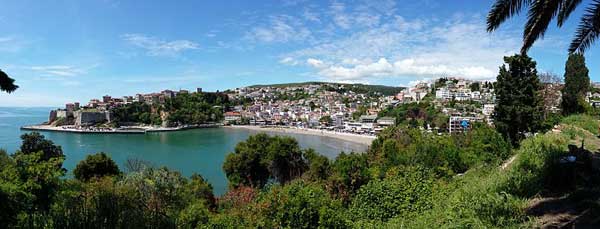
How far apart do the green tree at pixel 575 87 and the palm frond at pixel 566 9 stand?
14868 millimetres

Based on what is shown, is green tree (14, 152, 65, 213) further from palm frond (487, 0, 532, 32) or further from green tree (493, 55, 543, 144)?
green tree (493, 55, 543, 144)

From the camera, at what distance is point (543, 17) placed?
3.35m

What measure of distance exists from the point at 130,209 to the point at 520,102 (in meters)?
12.3

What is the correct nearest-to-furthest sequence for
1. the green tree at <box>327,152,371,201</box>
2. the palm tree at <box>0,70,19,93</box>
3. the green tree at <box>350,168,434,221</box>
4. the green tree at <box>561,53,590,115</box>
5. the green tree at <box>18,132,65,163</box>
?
the palm tree at <box>0,70,19,93</box> < the green tree at <box>350,168,434,221</box> < the green tree at <box>327,152,371,201</box> < the green tree at <box>561,53,590,115</box> < the green tree at <box>18,132,65,163</box>

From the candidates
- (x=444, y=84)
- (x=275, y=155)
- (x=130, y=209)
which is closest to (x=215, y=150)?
(x=275, y=155)

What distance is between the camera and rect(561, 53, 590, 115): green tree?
15.3 meters

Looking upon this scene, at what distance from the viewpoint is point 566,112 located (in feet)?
52.0

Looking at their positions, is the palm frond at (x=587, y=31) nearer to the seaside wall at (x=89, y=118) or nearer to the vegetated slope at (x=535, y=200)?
the vegetated slope at (x=535, y=200)

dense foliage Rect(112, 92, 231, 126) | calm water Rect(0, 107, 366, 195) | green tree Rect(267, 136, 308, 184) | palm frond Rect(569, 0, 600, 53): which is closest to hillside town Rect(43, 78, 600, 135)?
dense foliage Rect(112, 92, 231, 126)

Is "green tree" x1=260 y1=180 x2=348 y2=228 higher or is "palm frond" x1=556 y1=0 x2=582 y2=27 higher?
"palm frond" x1=556 y1=0 x2=582 y2=27

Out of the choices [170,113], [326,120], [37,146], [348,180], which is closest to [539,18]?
[348,180]

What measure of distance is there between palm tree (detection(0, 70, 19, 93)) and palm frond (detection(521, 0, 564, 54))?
15.5ft

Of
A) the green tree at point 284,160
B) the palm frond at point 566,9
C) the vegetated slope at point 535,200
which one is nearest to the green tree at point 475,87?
the green tree at point 284,160

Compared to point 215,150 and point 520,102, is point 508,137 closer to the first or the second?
point 520,102
